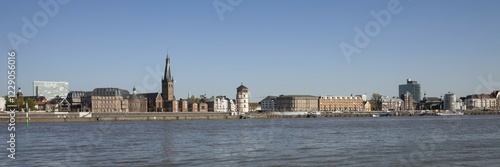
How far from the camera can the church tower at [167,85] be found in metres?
172

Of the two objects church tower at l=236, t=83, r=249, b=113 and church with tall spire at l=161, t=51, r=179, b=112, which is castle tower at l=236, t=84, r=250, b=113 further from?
church with tall spire at l=161, t=51, r=179, b=112

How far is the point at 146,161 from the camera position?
83.6 ft

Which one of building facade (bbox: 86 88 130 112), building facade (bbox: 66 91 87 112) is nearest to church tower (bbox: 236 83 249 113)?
building facade (bbox: 86 88 130 112)

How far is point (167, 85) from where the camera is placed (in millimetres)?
172000

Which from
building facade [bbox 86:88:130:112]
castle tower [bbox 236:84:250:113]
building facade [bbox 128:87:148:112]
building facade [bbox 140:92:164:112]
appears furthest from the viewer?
castle tower [bbox 236:84:250:113]

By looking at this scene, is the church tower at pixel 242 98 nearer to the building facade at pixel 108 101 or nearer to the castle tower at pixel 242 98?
the castle tower at pixel 242 98

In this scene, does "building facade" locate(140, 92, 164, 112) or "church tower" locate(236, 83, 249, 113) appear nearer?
"building facade" locate(140, 92, 164, 112)

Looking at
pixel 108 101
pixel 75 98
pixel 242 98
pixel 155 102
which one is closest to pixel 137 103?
pixel 155 102

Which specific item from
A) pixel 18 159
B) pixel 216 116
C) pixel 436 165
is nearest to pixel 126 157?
pixel 18 159

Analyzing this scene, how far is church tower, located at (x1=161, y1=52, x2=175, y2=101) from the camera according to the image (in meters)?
172

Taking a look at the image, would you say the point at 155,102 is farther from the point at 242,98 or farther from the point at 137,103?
the point at 242,98

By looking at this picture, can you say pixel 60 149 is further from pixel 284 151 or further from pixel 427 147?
pixel 427 147

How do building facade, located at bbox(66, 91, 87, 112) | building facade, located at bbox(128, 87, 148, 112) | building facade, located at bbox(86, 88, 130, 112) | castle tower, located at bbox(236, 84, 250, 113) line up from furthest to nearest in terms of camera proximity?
castle tower, located at bbox(236, 84, 250, 113) < building facade, located at bbox(66, 91, 87, 112) < building facade, located at bbox(128, 87, 148, 112) < building facade, located at bbox(86, 88, 130, 112)

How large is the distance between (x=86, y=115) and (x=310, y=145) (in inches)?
3560
